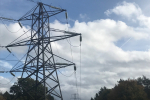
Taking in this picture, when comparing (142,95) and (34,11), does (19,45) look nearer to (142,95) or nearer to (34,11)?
(34,11)

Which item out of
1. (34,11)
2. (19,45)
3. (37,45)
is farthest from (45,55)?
(34,11)

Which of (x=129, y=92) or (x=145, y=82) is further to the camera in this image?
(x=145, y=82)

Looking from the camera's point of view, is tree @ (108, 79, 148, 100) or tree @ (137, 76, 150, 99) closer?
tree @ (108, 79, 148, 100)

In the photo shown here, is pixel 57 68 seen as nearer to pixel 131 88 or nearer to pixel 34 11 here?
pixel 34 11

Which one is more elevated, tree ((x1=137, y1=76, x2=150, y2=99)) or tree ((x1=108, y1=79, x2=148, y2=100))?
tree ((x1=137, y1=76, x2=150, y2=99))

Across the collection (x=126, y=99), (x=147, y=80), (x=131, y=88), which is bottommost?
(x=126, y=99)

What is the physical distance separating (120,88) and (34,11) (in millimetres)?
41587

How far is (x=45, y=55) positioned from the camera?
1867 centimetres

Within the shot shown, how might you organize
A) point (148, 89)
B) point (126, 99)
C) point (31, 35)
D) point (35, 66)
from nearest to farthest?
point (35, 66) < point (31, 35) < point (126, 99) < point (148, 89)

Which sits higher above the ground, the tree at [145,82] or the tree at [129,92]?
the tree at [145,82]

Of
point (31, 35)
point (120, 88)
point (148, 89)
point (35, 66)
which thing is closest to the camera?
point (35, 66)

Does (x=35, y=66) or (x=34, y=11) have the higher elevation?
(x=34, y=11)

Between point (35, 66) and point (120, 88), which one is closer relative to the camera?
point (35, 66)

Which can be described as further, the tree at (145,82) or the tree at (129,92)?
the tree at (145,82)
